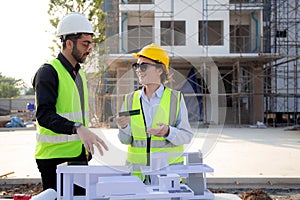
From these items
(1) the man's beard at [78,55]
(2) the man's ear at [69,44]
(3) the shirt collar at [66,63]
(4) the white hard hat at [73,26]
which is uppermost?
(4) the white hard hat at [73,26]

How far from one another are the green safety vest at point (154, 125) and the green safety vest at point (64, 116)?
30 centimetres

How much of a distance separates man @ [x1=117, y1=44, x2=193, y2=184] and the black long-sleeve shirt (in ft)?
1.01

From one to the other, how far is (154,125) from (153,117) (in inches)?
2.1

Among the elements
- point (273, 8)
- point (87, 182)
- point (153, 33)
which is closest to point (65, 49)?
point (153, 33)

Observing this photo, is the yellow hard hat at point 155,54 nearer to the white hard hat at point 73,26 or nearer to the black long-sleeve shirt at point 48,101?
the white hard hat at point 73,26

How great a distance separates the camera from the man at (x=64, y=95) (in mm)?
2143

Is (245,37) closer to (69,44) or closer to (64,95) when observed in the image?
(69,44)

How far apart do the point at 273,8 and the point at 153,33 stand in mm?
19913

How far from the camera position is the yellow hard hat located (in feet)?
6.98

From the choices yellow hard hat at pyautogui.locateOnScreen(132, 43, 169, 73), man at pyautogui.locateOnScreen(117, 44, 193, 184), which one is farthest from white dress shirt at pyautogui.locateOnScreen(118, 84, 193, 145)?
yellow hard hat at pyautogui.locateOnScreen(132, 43, 169, 73)

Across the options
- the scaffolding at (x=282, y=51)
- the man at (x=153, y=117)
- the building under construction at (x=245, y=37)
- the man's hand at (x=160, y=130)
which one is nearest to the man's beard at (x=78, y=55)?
the man at (x=153, y=117)

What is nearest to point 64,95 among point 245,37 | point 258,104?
point 258,104

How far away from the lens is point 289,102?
2147cm

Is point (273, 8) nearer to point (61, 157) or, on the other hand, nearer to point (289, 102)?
point (289, 102)
